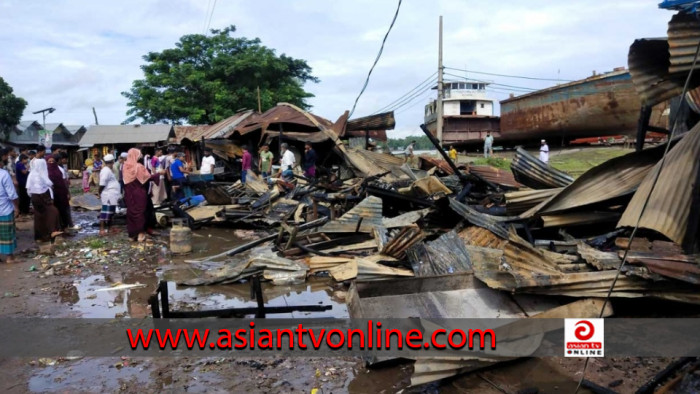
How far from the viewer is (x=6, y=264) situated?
7.46 m

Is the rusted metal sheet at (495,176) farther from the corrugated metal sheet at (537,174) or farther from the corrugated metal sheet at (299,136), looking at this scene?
the corrugated metal sheet at (299,136)

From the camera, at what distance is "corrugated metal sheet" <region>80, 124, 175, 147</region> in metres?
29.6

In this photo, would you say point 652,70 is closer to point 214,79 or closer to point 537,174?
point 537,174

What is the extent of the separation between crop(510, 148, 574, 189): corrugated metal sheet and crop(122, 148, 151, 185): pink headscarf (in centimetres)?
625

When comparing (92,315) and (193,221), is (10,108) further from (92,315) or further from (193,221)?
(92,315)

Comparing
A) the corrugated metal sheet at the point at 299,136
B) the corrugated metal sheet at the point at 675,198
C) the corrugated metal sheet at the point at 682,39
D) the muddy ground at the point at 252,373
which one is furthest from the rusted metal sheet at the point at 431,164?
the corrugated metal sheet at the point at 682,39

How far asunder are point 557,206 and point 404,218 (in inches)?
103

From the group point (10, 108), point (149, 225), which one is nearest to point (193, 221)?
point (149, 225)

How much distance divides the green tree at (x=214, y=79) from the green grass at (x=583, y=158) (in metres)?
16.1

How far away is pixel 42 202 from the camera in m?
8.35

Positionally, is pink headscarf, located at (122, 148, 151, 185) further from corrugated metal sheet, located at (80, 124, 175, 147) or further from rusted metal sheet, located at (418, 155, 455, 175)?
corrugated metal sheet, located at (80, 124, 175, 147)

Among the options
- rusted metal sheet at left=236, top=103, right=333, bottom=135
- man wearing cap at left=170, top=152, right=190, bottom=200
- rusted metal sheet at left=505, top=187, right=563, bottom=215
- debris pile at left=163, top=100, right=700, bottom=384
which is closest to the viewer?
debris pile at left=163, top=100, right=700, bottom=384

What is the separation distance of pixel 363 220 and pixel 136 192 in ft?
13.9

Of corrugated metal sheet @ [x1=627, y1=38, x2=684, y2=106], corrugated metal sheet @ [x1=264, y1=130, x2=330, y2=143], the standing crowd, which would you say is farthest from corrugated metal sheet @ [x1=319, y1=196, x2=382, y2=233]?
corrugated metal sheet @ [x1=264, y1=130, x2=330, y2=143]
